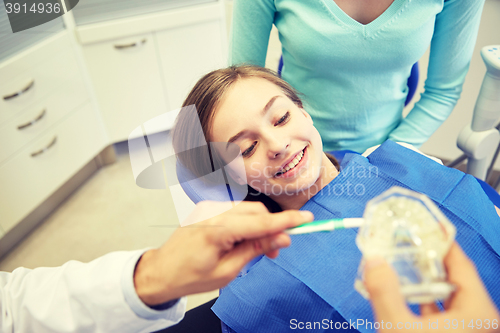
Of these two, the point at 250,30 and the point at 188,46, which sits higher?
the point at 250,30

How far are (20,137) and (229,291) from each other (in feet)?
4.19

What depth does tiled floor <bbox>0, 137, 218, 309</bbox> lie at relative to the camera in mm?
1481

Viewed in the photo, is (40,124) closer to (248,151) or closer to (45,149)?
(45,149)

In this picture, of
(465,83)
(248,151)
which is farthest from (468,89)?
(248,151)

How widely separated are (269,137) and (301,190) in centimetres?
16

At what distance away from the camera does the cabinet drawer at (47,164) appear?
140 cm

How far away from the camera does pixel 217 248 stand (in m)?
0.40

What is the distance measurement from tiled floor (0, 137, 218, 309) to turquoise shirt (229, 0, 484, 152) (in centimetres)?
80

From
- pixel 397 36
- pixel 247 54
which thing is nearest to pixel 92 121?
pixel 247 54

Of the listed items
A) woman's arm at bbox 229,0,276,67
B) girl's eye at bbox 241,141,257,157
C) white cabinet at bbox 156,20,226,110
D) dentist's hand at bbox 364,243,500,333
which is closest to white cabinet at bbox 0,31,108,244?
white cabinet at bbox 156,20,226,110

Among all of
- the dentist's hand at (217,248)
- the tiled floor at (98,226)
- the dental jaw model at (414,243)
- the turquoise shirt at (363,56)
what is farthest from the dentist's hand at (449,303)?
the tiled floor at (98,226)

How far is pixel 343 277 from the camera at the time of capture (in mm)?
629

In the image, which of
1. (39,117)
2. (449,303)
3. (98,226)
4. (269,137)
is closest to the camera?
(449,303)

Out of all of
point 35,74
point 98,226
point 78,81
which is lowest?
point 98,226
